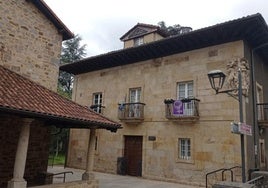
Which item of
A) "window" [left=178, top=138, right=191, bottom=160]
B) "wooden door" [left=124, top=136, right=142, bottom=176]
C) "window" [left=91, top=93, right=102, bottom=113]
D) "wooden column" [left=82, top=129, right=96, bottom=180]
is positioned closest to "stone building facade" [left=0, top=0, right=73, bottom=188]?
"wooden column" [left=82, top=129, right=96, bottom=180]

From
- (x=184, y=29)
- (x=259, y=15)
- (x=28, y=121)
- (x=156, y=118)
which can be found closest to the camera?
(x=28, y=121)

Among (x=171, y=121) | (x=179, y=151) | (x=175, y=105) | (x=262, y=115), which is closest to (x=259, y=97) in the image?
(x=262, y=115)

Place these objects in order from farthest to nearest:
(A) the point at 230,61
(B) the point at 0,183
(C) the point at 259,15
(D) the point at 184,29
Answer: (D) the point at 184,29, (A) the point at 230,61, (C) the point at 259,15, (B) the point at 0,183

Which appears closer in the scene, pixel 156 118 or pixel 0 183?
pixel 0 183

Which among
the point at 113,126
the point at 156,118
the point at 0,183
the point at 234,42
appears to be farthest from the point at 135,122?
the point at 0,183

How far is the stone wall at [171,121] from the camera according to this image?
473 inches

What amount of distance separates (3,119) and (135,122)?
7.06 metres

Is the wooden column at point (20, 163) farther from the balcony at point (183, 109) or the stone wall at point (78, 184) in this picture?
the balcony at point (183, 109)

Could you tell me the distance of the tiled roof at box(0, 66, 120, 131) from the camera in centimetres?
709

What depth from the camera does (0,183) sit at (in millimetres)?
9359

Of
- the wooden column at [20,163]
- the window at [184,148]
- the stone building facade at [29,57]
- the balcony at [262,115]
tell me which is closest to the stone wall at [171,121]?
the window at [184,148]

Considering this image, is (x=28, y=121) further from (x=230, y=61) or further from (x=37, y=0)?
(x=230, y=61)

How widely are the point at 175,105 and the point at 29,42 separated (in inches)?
277

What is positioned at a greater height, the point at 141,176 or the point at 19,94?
the point at 19,94
